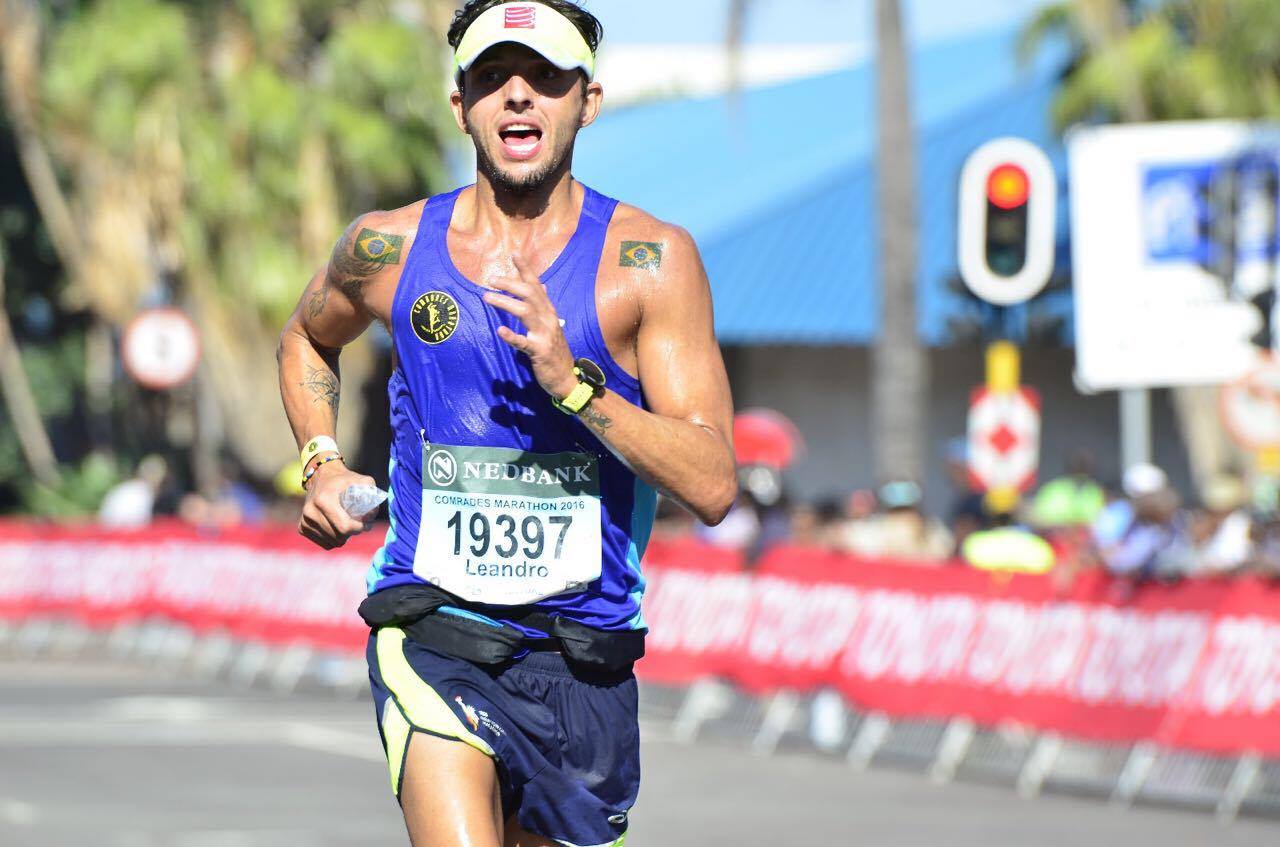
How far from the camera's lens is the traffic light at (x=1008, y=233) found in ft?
47.6

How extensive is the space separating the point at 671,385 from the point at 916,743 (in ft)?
31.1

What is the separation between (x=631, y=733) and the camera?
16.3ft

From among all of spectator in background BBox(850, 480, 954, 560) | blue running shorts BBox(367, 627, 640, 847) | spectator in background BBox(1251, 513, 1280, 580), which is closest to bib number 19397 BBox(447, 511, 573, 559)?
blue running shorts BBox(367, 627, 640, 847)

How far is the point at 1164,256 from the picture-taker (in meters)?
14.3

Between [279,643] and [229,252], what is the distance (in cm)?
804

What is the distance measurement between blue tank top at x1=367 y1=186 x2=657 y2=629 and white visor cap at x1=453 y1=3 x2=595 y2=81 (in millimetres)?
331

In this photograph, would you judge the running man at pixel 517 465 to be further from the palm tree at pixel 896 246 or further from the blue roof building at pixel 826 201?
the blue roof building at pixel 826 201

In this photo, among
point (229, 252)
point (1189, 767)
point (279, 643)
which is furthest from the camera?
point (229, 252)

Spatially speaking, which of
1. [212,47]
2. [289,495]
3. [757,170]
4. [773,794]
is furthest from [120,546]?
[757,170]

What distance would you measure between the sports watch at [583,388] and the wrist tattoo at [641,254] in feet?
1.21

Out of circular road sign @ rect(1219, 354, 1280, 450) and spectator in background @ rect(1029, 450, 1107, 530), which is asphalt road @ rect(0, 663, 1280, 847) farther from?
spectator in background @ rect(1029, 450, 1107, 530)

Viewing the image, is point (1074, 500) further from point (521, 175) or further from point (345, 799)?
point (521, 175)

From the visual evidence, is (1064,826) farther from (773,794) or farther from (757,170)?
(757,170)

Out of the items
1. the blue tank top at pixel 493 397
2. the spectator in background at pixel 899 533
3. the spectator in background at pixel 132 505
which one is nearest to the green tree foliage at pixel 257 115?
the spectator in background at pixel 132 505
